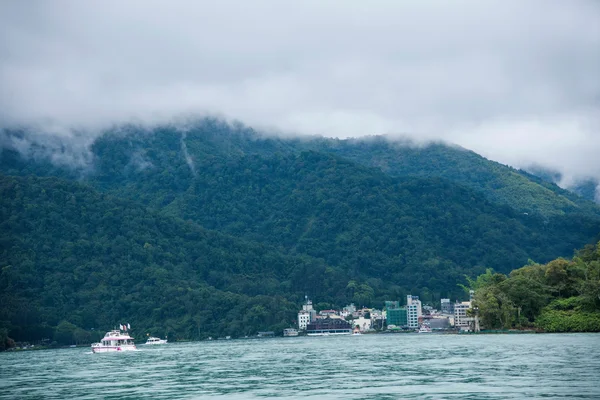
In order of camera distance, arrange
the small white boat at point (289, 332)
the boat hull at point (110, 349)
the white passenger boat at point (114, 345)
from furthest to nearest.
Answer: the small white boat at point (289, 332)
the white passenger boat at point (114, 345)
the boat hull at point (110, 349)

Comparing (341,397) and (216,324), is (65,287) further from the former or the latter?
(341,397)

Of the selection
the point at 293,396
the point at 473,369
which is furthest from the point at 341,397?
the point at 473,369

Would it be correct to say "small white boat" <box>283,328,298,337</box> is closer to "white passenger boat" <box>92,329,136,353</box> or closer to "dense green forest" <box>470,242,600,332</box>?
"white passenger boat" <box>92,329,136,353</box>

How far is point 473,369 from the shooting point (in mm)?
50781

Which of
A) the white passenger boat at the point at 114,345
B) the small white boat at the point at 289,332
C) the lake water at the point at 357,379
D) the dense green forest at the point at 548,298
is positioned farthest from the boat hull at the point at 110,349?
the small white boat at the point at 289,332

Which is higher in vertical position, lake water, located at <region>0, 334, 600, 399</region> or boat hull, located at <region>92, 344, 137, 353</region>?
boat hull, located at <region>92, 344, 137, 353</region>

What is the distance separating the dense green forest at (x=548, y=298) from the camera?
3939 inches

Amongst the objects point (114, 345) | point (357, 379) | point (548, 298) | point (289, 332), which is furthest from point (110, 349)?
point (357, 379)

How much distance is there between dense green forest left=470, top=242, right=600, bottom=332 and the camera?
100062mm

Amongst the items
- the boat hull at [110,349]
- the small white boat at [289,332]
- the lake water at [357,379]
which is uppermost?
the small white boat at [289,332]

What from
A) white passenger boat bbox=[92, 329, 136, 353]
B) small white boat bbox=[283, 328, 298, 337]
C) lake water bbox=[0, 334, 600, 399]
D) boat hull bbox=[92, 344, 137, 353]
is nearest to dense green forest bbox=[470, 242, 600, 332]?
lake water bbox=[0, 334, 600, 399]

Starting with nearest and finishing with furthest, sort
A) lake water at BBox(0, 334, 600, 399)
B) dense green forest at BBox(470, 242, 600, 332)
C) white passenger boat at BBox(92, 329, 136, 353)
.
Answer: lake water at BBox(0, 334, 600, 399), dense green forest at BBox(470, 242, 600, 332), white passenger boat at BBox(92, 329, 136, 353)

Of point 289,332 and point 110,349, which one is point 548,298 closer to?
point 110,349

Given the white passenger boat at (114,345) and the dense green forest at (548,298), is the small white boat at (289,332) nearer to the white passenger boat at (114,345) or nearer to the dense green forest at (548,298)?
the white passenger boat at (114,345)
